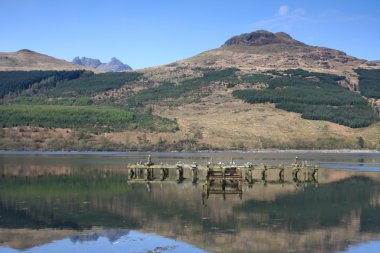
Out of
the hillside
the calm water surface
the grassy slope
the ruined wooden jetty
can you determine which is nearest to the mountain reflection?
the calm water surface

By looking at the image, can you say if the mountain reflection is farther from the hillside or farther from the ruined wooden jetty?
the hillside

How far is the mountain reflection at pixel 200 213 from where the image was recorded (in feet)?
93.2

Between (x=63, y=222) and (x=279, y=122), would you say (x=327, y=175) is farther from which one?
(x=279, y=122)

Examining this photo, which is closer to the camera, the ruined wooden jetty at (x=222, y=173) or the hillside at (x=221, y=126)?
the ruined wooden jetty at (x=222, y=173)

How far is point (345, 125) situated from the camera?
161625 mm

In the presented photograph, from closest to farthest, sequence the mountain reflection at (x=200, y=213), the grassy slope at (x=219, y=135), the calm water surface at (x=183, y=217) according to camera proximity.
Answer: the calm water surface at (x=183, y=217), the mountain reflection at (x=200, y=213), the grassy slope at (x=219, y=135)

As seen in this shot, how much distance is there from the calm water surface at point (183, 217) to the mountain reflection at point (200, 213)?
54 mm

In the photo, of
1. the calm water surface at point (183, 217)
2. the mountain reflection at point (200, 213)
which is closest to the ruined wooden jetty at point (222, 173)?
the mountain reflection at point (200, 213)

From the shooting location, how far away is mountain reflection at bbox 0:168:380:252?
28422 millimetres

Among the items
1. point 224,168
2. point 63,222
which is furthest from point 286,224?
point 224,168

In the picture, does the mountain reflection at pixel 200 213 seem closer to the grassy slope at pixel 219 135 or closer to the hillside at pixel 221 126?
the grassy slope at pixel 219 135

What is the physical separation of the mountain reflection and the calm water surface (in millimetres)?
54

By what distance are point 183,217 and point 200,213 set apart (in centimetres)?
180

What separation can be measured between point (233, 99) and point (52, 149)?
7353 cm
